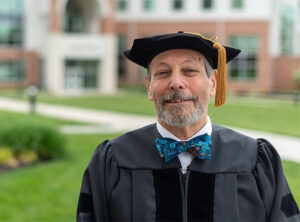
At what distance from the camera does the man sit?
2.57 m

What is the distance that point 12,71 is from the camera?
36.0m

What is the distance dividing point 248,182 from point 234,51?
835 millimetres

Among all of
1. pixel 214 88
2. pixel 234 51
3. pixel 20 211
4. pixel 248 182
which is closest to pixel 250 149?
pixel 248 182

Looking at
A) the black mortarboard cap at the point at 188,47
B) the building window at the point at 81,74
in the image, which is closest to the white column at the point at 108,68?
the building window at the point at 81,74

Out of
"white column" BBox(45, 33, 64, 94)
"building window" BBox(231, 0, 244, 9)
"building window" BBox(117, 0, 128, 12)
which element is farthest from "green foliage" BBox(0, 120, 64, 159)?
"building window" BBox(117, 0, 128, 12)

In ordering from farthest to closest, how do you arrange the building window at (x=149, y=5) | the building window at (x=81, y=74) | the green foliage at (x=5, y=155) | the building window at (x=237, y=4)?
the building window at (x=149, y=5)
the building window at (x=237, y=4)
the building window at (x=81, y=74)
the green foliage at (x=5, y=155)

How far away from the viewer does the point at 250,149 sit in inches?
108

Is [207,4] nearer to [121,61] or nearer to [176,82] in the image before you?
[121,61]

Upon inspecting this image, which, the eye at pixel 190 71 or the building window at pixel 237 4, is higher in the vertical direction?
the building window at pixel 237 4

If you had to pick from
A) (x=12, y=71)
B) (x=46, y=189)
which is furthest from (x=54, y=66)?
(x=46, y=189)

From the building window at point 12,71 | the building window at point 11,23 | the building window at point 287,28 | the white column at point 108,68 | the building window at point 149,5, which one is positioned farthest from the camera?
the building window at point 287,28

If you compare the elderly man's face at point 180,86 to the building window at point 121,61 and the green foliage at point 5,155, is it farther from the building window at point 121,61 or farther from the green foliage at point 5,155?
the building window at point 121,61

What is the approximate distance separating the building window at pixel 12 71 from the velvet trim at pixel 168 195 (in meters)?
34.9

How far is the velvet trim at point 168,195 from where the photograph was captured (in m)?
2.58
